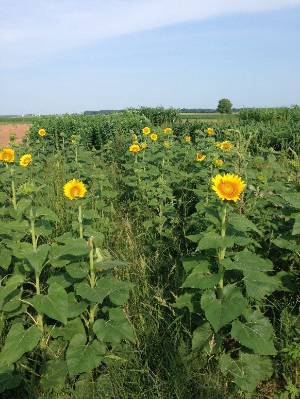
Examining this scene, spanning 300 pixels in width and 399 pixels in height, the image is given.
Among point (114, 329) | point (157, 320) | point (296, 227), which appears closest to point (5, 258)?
point (114, 329)

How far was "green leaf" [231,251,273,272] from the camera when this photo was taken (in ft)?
8.50

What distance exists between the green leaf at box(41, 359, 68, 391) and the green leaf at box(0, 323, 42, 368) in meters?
0.15

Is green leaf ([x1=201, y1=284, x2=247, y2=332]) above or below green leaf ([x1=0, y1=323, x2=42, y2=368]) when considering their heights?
above

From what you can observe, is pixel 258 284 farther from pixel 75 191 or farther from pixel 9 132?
pixel 9 132

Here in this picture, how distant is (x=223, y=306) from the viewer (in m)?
2.54

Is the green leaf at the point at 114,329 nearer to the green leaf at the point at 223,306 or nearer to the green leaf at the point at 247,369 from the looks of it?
the green leaf at the point at 223,306

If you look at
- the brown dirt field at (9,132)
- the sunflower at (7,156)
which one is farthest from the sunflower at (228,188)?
the brown dirt field at (9,132)

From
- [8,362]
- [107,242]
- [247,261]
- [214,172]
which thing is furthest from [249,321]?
[214,172]

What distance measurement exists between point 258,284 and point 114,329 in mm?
840

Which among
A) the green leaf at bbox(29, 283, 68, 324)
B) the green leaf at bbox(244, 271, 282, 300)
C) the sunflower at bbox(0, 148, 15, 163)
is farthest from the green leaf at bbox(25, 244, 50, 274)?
the sunflower at bbox(0, 148, 15, 163)

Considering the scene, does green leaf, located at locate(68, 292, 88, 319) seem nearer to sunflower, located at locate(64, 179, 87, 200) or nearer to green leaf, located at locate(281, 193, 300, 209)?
sunflower, located at locate(64, 179, 87, 200)

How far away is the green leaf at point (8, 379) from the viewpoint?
8.30 feet

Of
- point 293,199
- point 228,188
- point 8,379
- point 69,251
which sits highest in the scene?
point 228,188

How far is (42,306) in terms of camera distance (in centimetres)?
257
